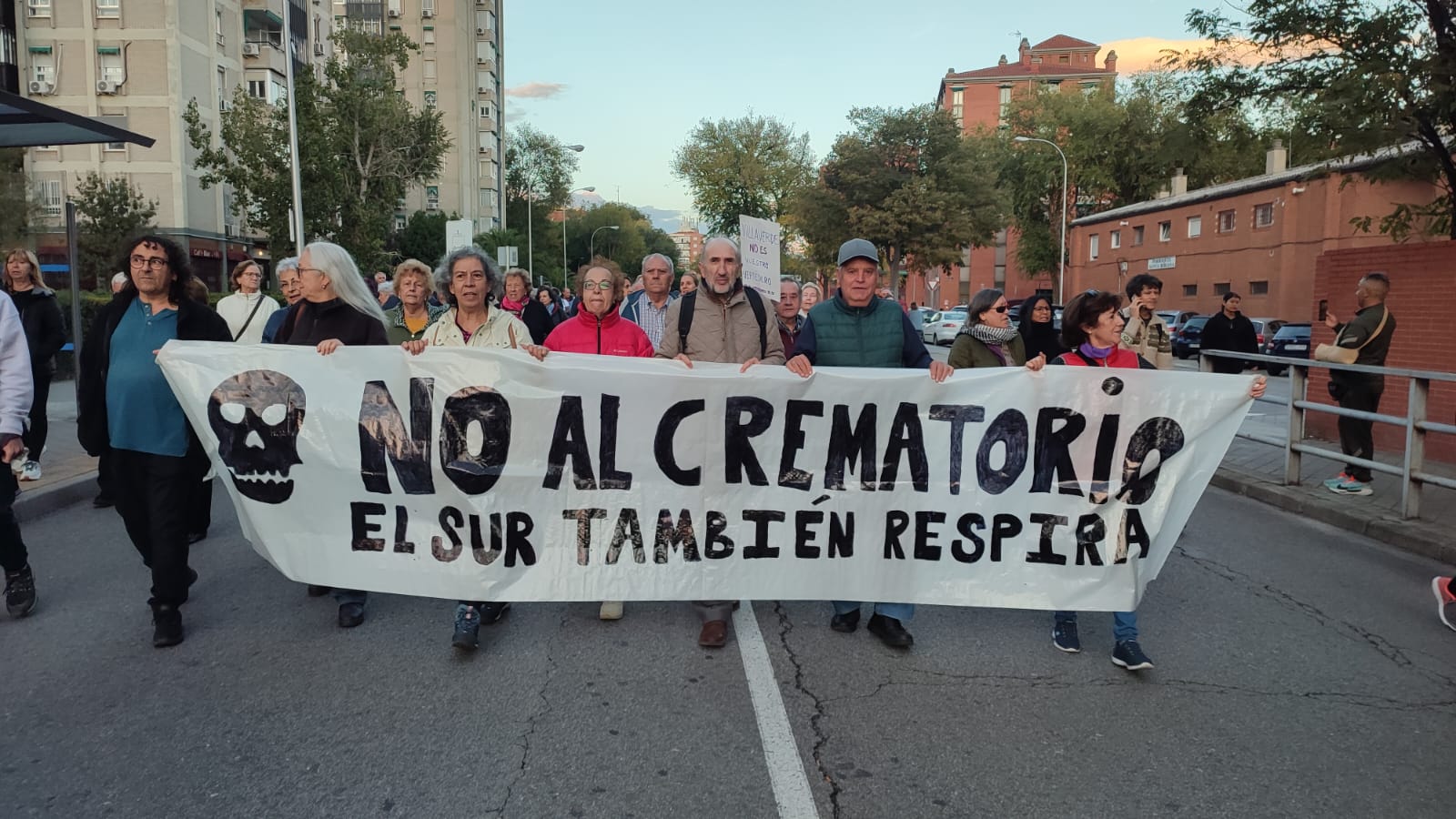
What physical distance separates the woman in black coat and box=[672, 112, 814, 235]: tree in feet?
189

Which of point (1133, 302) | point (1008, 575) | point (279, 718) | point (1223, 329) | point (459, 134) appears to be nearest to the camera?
point (279, 718)

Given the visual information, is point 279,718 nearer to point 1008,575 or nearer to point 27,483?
point 1008,575

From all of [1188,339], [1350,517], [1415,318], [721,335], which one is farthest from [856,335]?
[1188,339]

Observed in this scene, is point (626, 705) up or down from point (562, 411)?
down

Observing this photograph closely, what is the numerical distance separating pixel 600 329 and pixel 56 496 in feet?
17.6

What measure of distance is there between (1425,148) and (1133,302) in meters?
5.46

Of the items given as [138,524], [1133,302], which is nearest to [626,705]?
[138,524]

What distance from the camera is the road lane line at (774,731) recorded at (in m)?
3.20

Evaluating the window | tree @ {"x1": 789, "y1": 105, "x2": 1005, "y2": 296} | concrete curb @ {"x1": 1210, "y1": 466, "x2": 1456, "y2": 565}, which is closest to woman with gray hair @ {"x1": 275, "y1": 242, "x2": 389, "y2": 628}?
concrete curb @ {"x1": 1210, "y1": 466, "x2": 1456, "y2": 565}

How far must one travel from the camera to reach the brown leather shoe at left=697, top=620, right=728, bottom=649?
15.5ft

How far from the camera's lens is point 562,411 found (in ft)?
15.9

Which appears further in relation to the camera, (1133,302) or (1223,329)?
(1223,329)

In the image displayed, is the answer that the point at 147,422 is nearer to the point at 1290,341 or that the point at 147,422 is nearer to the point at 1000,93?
the point at 1290,341

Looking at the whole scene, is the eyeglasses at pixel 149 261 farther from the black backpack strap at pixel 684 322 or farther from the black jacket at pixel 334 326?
the black backpack strap at pixel 684 322
